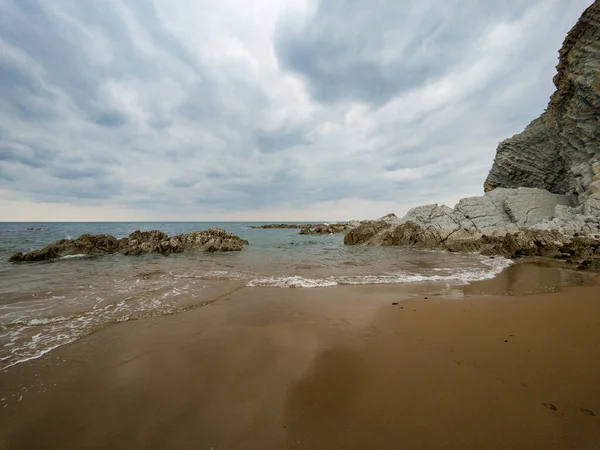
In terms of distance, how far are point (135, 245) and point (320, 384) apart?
2126 centimetres

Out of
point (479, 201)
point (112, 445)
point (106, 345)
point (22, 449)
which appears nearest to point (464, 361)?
point (112, 445)

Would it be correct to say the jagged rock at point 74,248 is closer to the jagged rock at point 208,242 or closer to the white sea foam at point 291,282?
the jagged rock at point 208,242

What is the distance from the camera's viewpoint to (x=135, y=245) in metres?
19.9

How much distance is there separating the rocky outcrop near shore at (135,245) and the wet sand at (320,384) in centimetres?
1672

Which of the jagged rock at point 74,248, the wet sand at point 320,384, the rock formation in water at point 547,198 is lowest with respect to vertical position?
the wet sand at point 320,384

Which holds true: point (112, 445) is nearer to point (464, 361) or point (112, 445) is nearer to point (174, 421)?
point (174, 421)

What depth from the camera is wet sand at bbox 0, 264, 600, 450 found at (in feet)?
8.09

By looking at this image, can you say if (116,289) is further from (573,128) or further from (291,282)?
(573,128)

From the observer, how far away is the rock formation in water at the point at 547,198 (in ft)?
58.4

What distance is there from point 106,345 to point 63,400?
1.51 meters

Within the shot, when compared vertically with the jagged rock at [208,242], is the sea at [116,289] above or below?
below

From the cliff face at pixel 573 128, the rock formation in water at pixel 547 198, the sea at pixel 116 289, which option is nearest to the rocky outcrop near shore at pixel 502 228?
the rock formation in water at pixel 547 198

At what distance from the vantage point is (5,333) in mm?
5055

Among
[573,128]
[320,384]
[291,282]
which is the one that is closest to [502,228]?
[573,128]
